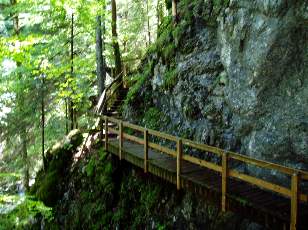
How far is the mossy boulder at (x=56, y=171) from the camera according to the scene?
14.2 metres

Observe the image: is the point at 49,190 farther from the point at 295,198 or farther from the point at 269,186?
the point at 295,198

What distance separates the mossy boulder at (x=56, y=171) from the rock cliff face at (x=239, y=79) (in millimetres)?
3670

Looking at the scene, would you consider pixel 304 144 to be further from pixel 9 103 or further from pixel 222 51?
pixel 9 103

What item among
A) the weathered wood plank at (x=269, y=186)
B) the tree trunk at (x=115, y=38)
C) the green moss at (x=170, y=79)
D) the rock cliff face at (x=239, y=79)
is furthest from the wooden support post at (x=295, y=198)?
the tree trunk at (x=115, y=38)

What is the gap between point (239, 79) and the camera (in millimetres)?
9461

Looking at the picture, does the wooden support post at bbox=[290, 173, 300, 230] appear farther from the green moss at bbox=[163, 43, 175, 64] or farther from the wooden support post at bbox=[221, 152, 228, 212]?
the green moss at bbox=[163, 43, 175, 64]

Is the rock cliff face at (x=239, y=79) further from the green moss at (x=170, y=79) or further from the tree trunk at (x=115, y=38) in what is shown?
the tree trunk at (x=115, y=38)

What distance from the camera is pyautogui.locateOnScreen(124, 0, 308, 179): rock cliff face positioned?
805 cm

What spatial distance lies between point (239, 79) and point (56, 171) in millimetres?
9010

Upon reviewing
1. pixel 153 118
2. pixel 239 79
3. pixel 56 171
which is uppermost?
pixel 239 79

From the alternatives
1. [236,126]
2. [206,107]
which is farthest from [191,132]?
[236,126]

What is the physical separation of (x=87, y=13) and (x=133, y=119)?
5.42 meters

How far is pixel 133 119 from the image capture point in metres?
14.7

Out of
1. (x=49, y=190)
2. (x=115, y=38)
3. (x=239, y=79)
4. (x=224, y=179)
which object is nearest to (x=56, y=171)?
(x=49, y=190)
